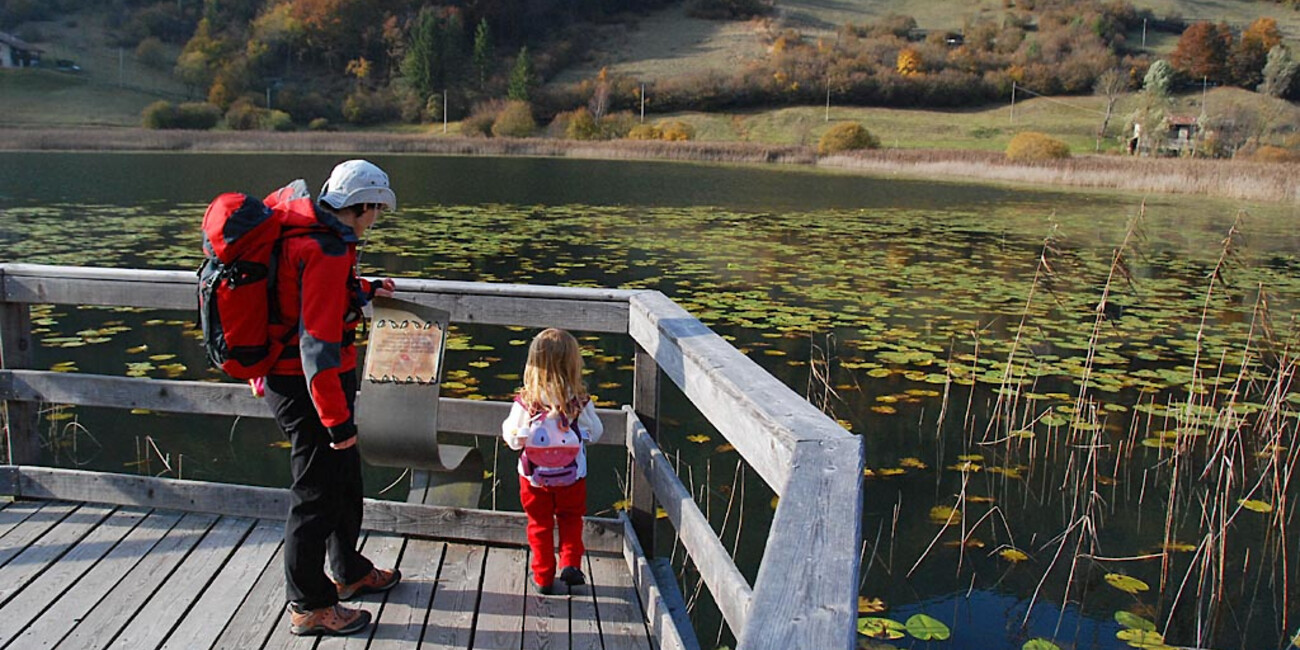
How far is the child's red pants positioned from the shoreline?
3038cm

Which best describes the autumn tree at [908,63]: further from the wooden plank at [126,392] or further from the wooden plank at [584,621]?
the wooden plank at [584,621]

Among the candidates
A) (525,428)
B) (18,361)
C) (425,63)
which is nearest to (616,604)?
(525,428)

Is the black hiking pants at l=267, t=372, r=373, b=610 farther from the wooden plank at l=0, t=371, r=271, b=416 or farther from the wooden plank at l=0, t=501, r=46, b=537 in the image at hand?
the wooden plank at l=0, t=501, r=46, b=537

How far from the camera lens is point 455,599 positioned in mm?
3467

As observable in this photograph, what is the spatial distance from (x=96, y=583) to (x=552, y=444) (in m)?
1.55

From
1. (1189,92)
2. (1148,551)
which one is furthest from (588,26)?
(1148,551)

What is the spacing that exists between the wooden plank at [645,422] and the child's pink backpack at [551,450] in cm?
34

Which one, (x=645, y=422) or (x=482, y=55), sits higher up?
(x=482, y=55)

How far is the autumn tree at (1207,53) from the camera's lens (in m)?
79.2

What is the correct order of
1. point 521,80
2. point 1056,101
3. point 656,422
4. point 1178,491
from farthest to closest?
point 521,80 < point 1056,101 < point 1178,491 < point 656,422

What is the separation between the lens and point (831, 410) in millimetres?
7828

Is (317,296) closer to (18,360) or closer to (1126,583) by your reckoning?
(18,360)

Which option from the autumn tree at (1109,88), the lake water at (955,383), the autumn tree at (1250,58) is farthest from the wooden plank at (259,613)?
the autumn tree at (1250,58)

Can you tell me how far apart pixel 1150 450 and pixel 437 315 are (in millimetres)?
5593
